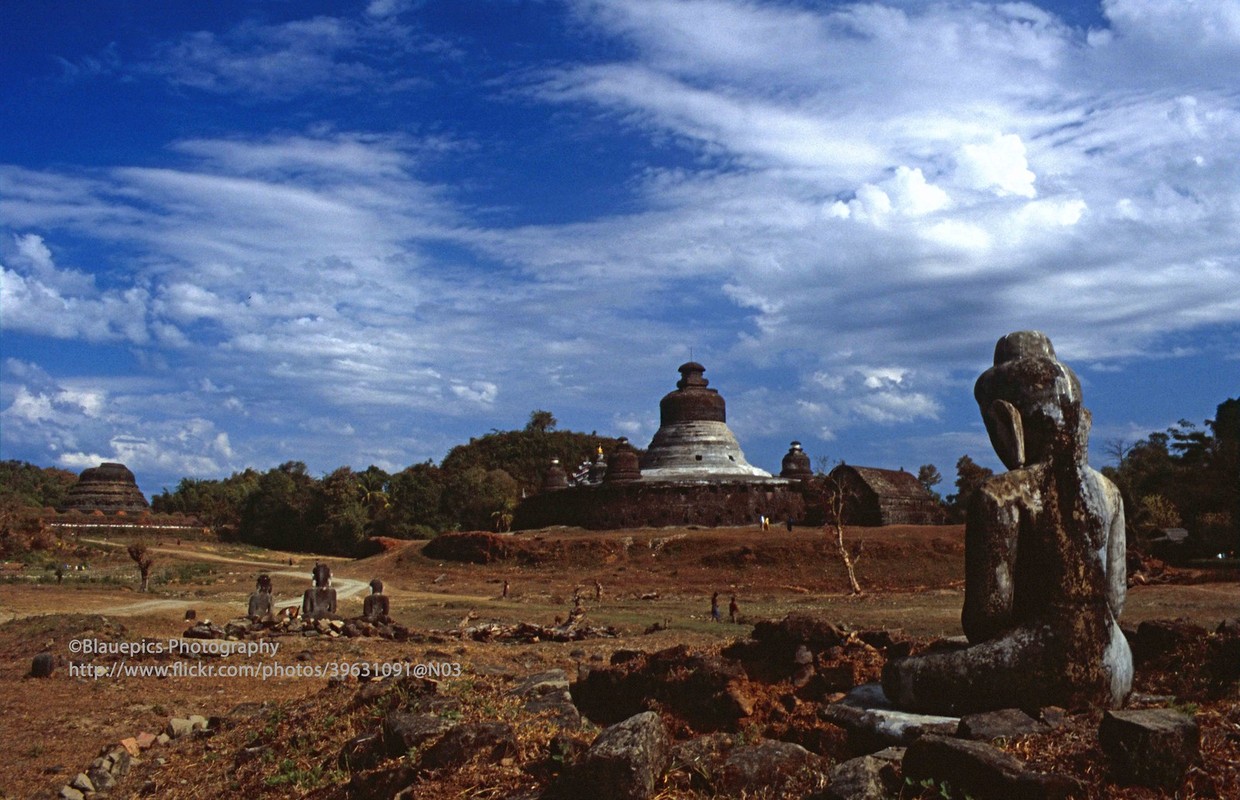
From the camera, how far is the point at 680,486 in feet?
162

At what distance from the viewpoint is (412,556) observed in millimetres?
45469

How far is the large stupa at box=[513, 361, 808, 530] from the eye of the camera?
162ft

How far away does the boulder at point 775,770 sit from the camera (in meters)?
5.25

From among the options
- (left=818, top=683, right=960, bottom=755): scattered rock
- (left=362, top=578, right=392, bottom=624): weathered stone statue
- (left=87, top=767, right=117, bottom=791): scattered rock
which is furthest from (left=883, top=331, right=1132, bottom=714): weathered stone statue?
(left=362, top=578, right=392, bottom=624): weathered stone statue

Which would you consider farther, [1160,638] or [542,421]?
[542,421]

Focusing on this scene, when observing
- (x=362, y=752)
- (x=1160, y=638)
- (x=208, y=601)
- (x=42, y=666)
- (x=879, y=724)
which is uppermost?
(x=1160, y=638)

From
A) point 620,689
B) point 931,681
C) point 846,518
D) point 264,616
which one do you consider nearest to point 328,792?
point 620,689

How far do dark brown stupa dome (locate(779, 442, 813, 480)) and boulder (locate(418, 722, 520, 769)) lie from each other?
47.8 m

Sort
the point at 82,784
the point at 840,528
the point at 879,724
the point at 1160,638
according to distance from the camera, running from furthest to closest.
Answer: the point at 840,528 < the point at 82,784 < the point at 1160,638 < the point at 879,724

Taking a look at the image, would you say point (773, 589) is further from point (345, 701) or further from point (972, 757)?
point (972, 757)

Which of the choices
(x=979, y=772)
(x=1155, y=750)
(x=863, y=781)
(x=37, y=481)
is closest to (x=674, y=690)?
(x=863, y=781)

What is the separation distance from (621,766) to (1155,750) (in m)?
2.47

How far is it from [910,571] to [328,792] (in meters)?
31.6

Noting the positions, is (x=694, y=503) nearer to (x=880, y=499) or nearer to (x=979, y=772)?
(x=880, y=499)
